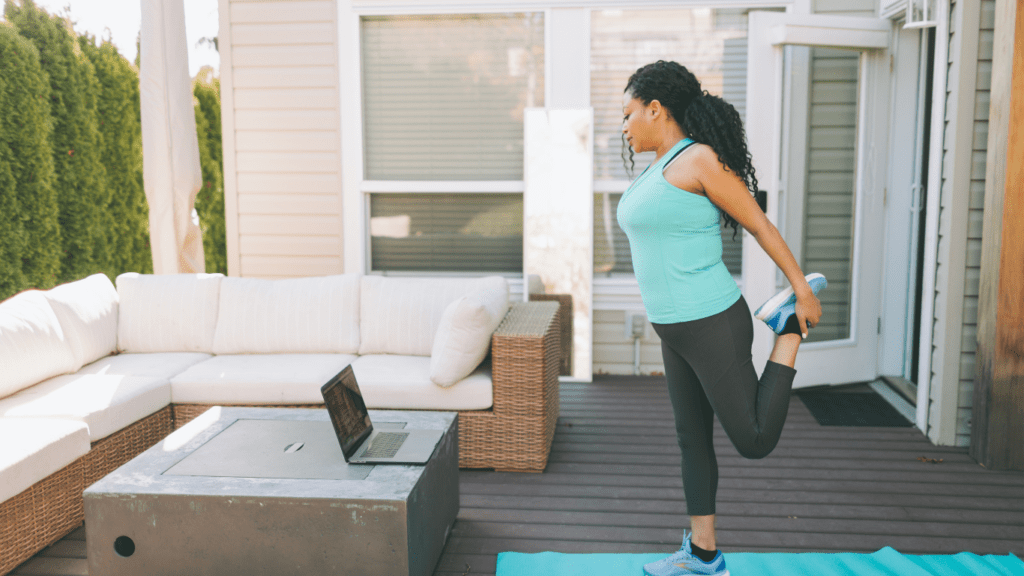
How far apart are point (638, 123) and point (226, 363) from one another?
2339 millimetres

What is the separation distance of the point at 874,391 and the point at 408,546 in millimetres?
Answer: 3339

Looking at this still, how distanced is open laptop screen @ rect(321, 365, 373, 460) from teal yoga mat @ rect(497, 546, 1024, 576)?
22.8 inches

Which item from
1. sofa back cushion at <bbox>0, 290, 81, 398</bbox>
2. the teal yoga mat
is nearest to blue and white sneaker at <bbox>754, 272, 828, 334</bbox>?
the teal yoga mat

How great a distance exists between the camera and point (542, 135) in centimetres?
453

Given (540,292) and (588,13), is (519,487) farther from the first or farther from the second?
(588,13)

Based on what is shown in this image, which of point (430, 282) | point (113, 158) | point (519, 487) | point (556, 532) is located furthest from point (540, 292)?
point (113, 158)

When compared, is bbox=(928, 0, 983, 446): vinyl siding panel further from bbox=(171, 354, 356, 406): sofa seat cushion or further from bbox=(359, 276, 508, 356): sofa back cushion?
bbox=(171, 354, 356, 406): sofa seat cushion

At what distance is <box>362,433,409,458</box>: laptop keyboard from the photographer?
6.83 feet

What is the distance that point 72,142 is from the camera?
4969 mm

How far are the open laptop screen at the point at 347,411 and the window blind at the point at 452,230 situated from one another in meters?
2.55

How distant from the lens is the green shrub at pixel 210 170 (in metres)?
6.67

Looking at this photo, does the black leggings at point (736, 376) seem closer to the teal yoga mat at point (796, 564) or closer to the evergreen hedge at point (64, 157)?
the teal yoga mat at point (796, 564)

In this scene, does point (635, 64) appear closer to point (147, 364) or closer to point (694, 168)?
point (694, 168)

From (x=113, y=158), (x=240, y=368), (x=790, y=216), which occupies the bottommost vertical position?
(x=240, y=368)
